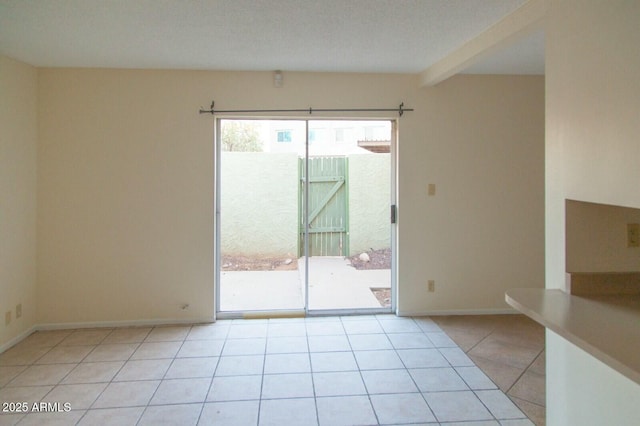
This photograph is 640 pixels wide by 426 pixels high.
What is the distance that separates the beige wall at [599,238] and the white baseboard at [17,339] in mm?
4041

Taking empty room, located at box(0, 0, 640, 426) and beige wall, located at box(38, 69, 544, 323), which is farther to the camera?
beige wall, located at box(38, 69, 544, 323)

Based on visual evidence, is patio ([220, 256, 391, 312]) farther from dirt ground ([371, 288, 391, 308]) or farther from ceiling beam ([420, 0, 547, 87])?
ceiling beam ([420, 0, 547, 87])

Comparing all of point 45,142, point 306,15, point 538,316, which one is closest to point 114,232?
point 45,142

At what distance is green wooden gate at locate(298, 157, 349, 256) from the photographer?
4012 millimetres

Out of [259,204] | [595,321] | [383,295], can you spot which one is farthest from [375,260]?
[595,321]

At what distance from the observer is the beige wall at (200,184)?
3.60 meters

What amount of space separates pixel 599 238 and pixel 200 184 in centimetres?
311

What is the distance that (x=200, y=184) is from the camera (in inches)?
146

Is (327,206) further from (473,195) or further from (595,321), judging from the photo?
(595,321)

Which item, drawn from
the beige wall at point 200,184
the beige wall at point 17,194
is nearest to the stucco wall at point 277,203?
the beige wall at point 200,184

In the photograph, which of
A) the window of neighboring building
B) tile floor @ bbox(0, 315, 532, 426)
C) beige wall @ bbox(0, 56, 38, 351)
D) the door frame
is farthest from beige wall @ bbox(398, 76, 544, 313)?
beige wall @ bbox(0, 56, 38, 351)

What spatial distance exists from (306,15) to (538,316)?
2105 mm

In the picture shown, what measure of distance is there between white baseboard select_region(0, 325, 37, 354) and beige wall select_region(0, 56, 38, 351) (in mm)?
14

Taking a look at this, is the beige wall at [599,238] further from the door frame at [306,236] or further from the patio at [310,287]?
the patio at [310,287]
